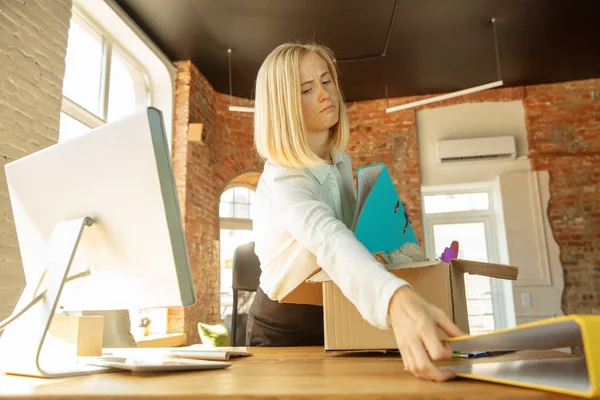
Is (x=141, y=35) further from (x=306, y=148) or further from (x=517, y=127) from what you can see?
(x=517, y=127)

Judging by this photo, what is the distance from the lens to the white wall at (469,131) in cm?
Answer: 597

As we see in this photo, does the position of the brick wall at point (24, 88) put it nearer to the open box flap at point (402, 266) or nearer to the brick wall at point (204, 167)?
the brick wall at point (204, 167)

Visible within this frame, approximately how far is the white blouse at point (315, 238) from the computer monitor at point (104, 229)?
243 mm

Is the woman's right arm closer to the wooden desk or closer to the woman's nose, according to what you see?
the wooden desk

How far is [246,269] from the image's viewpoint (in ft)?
8.51

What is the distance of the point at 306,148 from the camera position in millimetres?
1146

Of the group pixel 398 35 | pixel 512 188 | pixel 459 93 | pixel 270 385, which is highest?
pixel 398 35

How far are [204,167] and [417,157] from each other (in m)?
2.71

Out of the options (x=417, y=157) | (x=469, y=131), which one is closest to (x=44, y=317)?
(x=417, y=157)

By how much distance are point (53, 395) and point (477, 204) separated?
618cm

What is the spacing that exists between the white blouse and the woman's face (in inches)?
4.9

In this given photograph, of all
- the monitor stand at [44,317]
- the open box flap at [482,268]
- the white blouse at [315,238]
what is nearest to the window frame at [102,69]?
the white blouse at [315,238]

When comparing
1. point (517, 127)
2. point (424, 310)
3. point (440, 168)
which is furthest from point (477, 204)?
point (424, 310)

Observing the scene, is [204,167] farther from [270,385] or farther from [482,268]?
[270,385]
